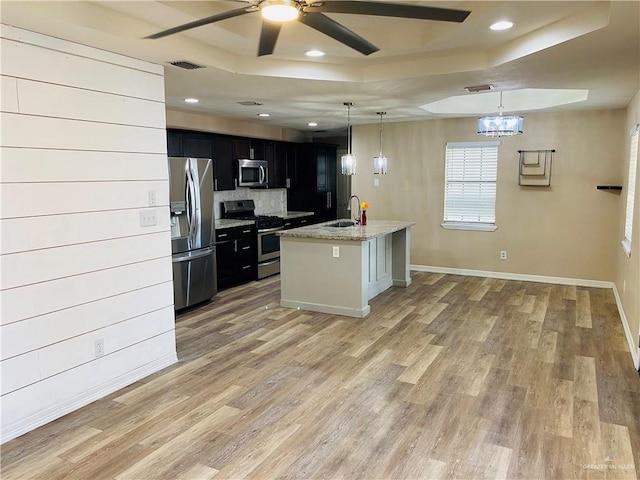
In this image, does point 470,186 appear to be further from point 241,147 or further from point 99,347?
point 99,347

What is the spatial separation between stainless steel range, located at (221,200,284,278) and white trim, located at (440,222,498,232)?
257cm

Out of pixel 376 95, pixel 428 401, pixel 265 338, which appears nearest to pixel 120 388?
pixel 265 338

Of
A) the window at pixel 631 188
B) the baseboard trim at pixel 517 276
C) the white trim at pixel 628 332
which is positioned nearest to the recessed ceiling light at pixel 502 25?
the window at pixel 631 188

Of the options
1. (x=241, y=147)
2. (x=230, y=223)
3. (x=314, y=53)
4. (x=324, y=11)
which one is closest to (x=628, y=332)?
(x=314, y=53)

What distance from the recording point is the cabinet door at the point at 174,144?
224 inches

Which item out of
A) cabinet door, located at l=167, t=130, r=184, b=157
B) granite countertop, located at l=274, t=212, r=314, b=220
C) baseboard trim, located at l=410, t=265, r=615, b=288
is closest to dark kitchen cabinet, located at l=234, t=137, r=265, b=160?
granite countertop, located at l=274, t=212, r=314, b=220

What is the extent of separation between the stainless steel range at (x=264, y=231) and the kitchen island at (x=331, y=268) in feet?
4.33

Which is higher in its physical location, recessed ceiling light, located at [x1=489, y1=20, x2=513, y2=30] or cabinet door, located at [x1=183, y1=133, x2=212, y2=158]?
recessed ceiling light, located at [x1=489, y1=20, x2=513, y2=30]

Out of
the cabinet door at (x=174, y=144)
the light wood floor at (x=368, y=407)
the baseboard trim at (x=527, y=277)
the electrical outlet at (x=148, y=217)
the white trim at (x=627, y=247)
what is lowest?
the light wood floor at (x=368, y=407)

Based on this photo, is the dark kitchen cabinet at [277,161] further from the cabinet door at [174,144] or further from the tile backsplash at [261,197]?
the cabinet door at [174,144]

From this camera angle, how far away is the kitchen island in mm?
4922

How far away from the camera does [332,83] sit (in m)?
4.21

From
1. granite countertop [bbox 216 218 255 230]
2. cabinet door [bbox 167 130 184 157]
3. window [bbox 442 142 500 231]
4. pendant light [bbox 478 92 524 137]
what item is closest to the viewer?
pendant light [bbox 478 92 524 137]

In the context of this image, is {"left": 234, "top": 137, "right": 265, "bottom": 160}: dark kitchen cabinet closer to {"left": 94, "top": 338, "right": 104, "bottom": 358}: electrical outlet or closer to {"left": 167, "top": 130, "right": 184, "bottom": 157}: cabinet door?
{"left": 167, "top": 130, "right": 184, "bottom": 157}: cabinet door
